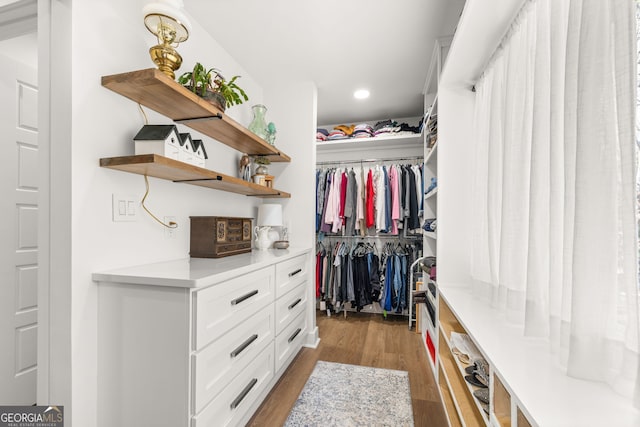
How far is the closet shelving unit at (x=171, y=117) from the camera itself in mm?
1207

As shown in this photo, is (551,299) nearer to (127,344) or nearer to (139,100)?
(127,344)

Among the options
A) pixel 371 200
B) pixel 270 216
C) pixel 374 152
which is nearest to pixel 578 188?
pixel 270 216

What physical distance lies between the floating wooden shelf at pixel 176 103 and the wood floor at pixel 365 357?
5.64 ft

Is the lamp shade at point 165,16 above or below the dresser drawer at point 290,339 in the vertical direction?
above

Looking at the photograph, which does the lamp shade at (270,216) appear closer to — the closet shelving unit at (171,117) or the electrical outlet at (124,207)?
the closet shelving unit at (171,117)

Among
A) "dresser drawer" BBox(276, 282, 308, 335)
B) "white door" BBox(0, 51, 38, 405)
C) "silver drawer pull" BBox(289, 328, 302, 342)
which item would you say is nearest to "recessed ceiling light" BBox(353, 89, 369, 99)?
"dresser drawer" BBox(276, 282, 308, 335)

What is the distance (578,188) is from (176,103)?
5.52 ft

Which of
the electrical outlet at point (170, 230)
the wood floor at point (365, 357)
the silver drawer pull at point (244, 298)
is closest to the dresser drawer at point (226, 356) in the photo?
the silver drawer pull at point (244, 298)

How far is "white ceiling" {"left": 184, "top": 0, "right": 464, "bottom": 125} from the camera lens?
1729 mm

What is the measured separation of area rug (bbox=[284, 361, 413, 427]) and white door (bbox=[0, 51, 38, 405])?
152cm

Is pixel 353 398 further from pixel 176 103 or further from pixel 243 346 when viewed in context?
pixel 176 103

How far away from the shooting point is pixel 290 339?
A: 2104mm

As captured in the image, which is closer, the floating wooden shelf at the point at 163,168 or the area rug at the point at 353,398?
the floating wooden shelf at the point at 163,168

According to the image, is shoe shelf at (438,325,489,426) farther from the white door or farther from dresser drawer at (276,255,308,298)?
the white door
